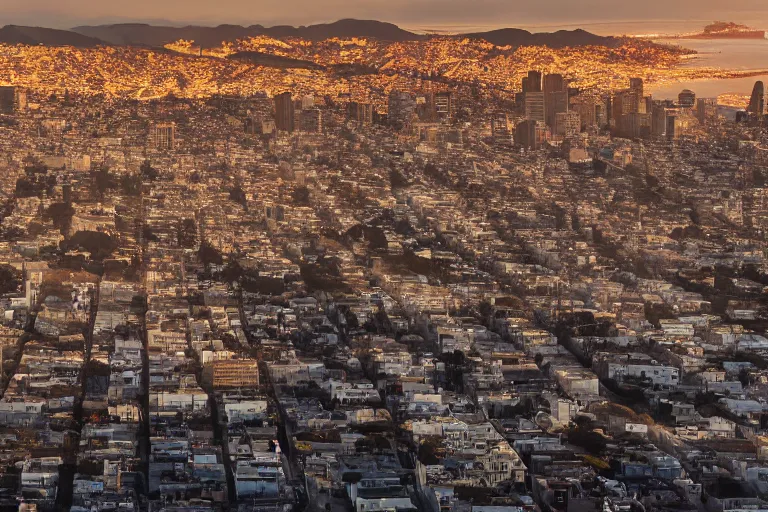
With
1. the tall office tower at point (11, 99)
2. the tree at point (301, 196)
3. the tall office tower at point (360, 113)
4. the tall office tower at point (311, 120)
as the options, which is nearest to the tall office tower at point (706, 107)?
the tall office tower at point (360, 113)

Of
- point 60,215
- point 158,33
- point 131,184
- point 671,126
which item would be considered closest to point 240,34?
point 158,33

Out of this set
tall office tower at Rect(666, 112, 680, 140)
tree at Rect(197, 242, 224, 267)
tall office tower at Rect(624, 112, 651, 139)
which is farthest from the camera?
tall office tower at Rect(624, 112, 651, 139)

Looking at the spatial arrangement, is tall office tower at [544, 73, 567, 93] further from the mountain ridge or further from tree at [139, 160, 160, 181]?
tree at [139, 160, 160, 181]

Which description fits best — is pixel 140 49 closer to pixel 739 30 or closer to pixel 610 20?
pixel 610 20

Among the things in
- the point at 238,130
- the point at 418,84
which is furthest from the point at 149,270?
the point at 418,84

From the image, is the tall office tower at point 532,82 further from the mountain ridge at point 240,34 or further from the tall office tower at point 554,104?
the mountain ridge at point 240,34

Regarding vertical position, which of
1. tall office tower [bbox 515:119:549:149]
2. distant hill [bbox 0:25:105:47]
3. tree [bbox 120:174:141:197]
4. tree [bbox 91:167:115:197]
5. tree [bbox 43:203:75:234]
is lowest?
tall office tower [bbox 515:119:549:149]

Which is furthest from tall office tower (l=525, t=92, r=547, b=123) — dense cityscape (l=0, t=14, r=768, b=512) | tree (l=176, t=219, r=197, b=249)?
tree (l=176, t=219, r=197, b=249)
